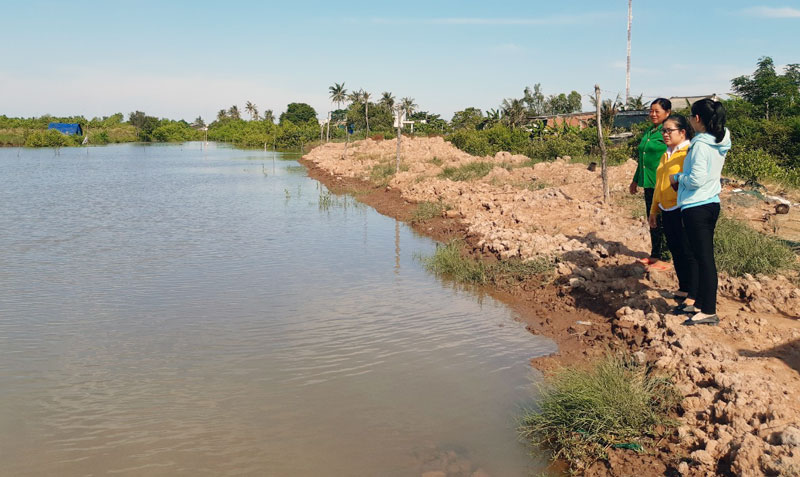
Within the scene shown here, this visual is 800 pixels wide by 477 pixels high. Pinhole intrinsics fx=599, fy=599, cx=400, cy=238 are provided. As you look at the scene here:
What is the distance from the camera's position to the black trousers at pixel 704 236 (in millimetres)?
4539

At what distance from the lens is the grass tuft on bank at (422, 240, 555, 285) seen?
297 inches

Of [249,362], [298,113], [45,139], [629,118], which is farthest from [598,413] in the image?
[298,113]

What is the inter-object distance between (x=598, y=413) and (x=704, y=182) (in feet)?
6.45

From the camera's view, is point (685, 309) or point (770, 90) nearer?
point (685, 309)

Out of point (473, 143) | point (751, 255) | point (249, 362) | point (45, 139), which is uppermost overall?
point (45, 139)

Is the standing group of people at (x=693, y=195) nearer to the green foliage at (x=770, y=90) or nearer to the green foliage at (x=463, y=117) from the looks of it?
the green foliage at (x=770, y=90)

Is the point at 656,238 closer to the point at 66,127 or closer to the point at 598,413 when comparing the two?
the point at 598,413

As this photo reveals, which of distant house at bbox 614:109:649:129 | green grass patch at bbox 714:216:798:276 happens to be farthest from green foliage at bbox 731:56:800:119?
green grass patch at bbox 714:216:798:276

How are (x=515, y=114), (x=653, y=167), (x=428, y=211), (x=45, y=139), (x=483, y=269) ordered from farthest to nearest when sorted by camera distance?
(x=45, y=139) → (x=515, y=114) → (x=428, y=211) → (x=483, y=269) → (x=653, y=167)

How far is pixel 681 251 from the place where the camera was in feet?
16.9

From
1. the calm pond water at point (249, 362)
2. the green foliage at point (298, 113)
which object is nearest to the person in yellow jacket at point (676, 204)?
the calm pond water at point (249, 362)

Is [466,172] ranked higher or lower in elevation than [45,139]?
lower

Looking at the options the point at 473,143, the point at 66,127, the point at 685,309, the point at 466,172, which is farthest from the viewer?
the point at 66,127

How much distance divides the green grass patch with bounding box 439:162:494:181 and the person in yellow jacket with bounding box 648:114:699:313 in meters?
12.4
